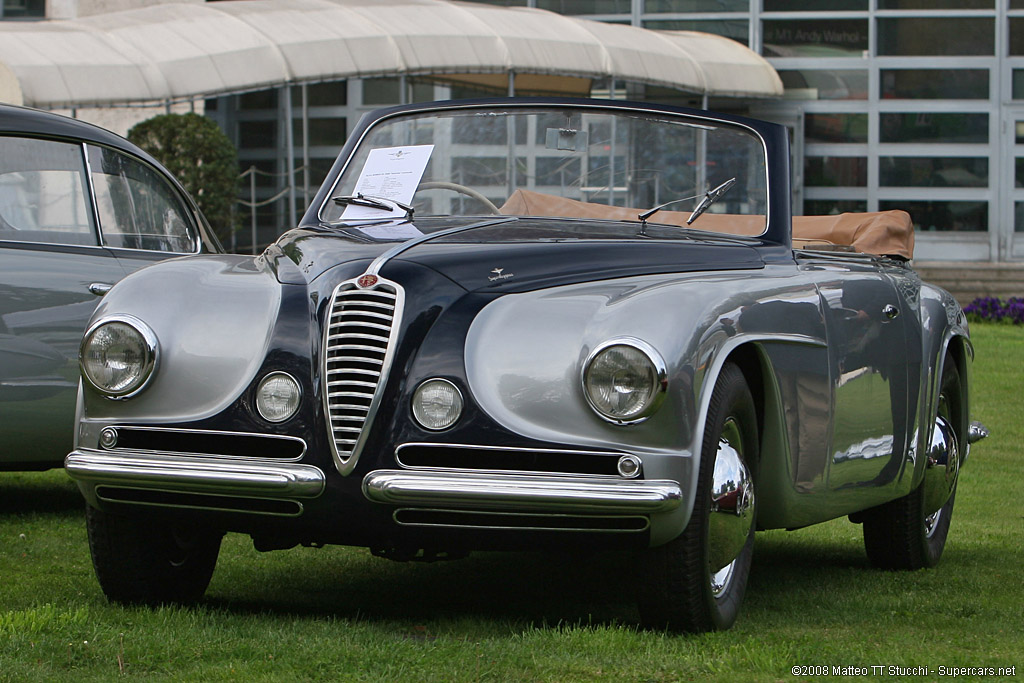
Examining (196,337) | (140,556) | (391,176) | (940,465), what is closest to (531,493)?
(196,337)

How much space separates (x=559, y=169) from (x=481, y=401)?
A: 1.87 meters

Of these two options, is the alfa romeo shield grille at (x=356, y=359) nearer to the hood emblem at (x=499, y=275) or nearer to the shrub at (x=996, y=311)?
the hood emblem at (x=499, y=275)

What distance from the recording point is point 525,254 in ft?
12.6

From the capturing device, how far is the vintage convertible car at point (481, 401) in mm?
3469

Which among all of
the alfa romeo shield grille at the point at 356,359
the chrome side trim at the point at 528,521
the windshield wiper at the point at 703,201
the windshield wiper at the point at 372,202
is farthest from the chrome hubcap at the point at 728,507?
the windshield wiper at the point at 372,202

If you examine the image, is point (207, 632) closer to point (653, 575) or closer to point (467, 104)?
point (653, 575)

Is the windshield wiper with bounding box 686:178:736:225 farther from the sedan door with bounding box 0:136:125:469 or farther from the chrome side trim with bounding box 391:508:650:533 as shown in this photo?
the sedan door with bounding box 0:136:125:469

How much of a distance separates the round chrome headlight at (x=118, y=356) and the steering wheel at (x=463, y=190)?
1.48 m

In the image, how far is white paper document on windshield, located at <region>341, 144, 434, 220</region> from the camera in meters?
4.88

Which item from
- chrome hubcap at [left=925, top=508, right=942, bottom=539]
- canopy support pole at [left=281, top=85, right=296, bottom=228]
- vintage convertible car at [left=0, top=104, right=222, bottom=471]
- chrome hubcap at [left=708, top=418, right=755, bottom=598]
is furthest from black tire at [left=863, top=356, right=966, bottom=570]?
canopy support pole at [left=281, top=85, right=296, bottom=228]

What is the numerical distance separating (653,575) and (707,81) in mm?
17317

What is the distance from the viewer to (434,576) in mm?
4926

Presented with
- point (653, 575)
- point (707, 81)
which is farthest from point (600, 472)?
point (707, 81)

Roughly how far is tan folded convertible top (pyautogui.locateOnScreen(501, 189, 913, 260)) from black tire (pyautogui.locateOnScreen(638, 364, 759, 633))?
3.95ft
